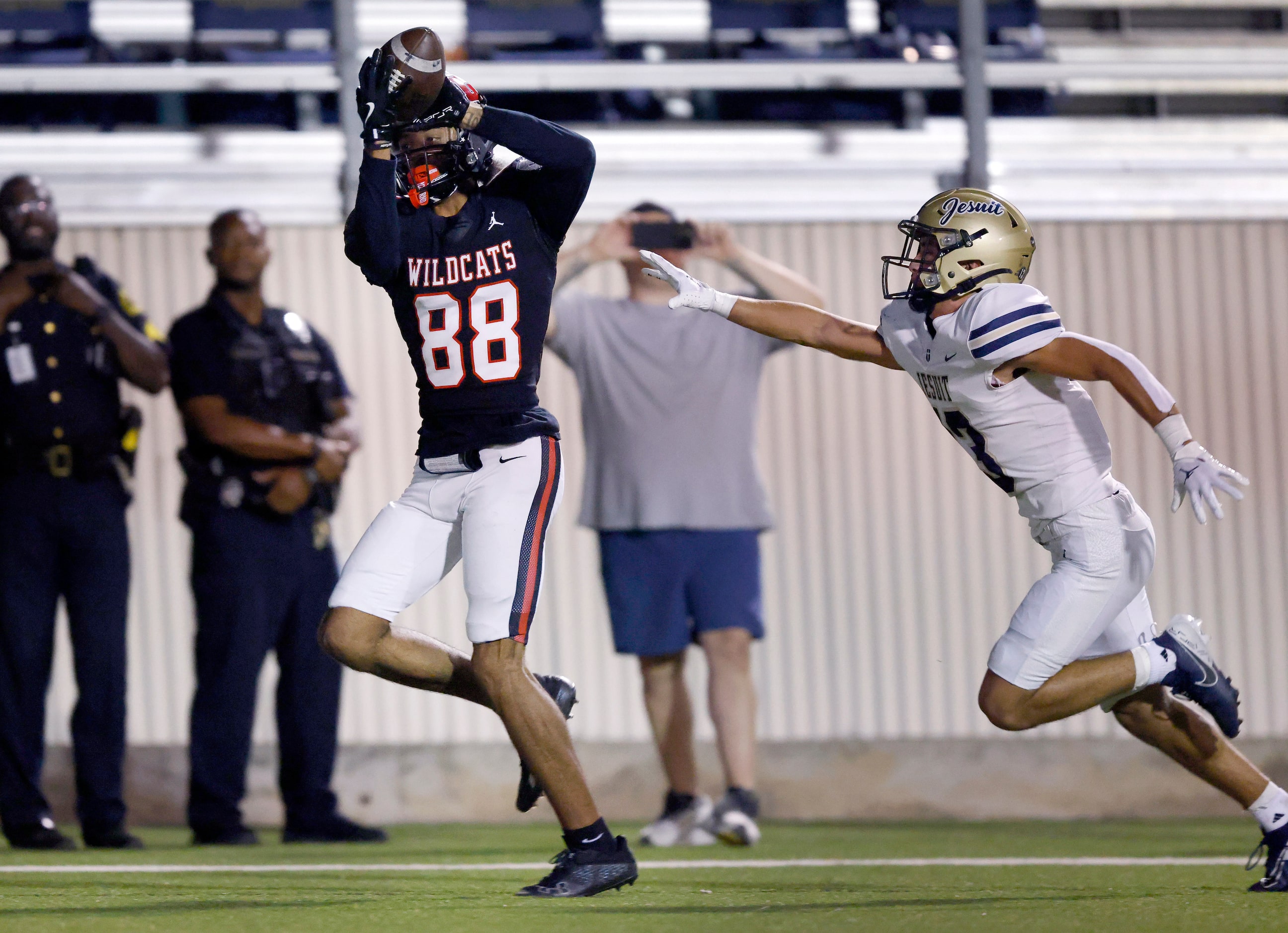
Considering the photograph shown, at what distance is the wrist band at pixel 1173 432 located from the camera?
3553 millimetres

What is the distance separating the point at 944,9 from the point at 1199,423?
87.8 inches

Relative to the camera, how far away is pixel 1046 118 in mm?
6980

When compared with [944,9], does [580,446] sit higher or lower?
lower

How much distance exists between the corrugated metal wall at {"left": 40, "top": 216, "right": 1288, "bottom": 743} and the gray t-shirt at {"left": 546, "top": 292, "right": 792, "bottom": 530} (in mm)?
970

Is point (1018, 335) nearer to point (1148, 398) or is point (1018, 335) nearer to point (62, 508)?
point (1148, 398)

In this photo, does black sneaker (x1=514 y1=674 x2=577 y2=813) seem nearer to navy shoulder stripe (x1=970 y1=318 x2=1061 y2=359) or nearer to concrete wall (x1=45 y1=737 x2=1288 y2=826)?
navy shoulder stripe (x1=970 y1=318 x2=1061 y2=359)

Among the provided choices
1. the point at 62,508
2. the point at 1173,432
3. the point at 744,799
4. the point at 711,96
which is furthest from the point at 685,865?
the point at 711,96

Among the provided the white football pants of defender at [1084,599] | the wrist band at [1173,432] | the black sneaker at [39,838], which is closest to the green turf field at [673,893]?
the black sneaker at [39,838]

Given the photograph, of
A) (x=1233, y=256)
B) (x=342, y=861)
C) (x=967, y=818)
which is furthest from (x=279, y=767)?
(x=1233, y=256)

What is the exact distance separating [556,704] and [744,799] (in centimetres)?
150

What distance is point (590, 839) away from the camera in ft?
11.5

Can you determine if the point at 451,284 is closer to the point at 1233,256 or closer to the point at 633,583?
the point at 633,583

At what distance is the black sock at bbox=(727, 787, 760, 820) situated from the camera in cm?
491

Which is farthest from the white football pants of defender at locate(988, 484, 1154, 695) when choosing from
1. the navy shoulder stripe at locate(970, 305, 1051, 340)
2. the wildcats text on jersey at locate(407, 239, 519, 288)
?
the wildcats text on jersey at locate(407, 239, 519, 288)
